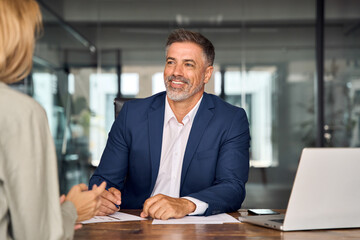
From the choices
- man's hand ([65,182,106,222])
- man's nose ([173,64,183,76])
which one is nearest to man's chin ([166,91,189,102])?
man's nose ([173,64,183,76])

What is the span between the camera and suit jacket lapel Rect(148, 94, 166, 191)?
2.30 m

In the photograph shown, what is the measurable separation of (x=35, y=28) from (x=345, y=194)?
1.04 meters

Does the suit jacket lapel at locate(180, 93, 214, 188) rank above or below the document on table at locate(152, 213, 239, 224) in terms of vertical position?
above

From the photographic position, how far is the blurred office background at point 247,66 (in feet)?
18.1

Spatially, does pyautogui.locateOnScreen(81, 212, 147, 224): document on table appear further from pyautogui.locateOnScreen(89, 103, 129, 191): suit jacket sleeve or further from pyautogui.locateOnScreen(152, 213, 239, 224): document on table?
pyautogui.locateOnScreen(89, 103, 129, 191): suit jacket sleeve

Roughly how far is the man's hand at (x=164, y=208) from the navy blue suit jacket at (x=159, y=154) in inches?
19.7

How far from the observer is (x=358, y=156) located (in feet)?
4.53

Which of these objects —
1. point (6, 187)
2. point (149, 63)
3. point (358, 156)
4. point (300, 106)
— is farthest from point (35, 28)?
point (300, 106)

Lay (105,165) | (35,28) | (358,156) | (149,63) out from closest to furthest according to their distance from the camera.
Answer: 1. (35,28)
2. (358,156)
3. (105,165)
4. (149,63)

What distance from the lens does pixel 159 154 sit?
7.59 ft

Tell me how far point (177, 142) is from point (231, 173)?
0.38 m

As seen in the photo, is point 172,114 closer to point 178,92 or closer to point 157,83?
point 178,92

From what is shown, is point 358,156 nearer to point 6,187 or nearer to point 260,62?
point 6,187

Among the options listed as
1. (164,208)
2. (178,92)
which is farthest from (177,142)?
(164,208)
